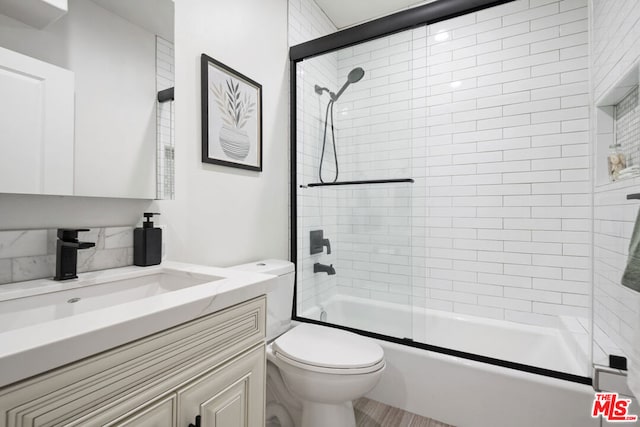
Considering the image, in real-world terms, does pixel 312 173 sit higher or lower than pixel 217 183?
higher

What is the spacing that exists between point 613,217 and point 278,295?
5.26 ft

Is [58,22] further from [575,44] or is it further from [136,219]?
[575,44]

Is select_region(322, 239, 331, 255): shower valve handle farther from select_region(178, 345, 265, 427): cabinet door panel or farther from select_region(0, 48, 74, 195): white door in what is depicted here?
select_region(0, 48, 74, 195): white door

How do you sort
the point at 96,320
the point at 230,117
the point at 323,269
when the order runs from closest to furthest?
the point at 96,320
the point at 230,117
the point at 323,269

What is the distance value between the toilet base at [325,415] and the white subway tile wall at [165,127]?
1.13 m

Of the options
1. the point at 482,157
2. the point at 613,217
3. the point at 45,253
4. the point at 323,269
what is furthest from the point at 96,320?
the point at 482,157

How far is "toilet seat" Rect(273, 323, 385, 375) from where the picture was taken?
1237 mm

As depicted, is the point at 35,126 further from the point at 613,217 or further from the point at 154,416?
the point at 613,217

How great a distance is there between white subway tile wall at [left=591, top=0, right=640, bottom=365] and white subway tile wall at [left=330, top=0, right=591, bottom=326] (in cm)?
48

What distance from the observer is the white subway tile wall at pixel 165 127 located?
48.3 inches

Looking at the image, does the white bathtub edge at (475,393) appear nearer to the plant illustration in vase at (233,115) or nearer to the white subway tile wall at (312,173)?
the white subway tile wall at (312,173)

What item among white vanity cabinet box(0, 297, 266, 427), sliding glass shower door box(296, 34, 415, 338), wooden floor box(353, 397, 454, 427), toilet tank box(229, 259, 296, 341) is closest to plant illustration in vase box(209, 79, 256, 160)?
sliding glass shower door box(296, 34, 415, 338)

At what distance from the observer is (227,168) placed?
1.63 m

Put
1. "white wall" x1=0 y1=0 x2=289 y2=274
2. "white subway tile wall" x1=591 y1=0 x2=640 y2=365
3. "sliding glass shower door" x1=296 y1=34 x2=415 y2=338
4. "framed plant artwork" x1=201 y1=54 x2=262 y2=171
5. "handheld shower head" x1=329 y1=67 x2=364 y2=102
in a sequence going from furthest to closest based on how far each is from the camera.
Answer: "handheld shower head" x1=329 y1=67 x2=364 y2=102
"sliding glass shower door" x1=296 y1=34 x2=415 y2=338
"framed plant artwork" x1=201 y1=54 x2=262 y2=171
"white subway tile wall" x1=591 y1=0 x2=640 y2=365
"white wall" x1=0 y1=0 x2=289 y2=274
